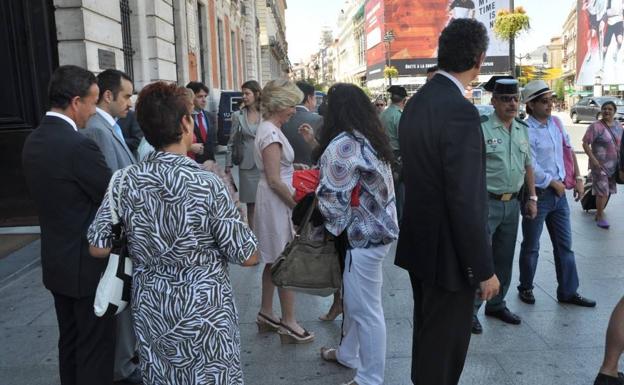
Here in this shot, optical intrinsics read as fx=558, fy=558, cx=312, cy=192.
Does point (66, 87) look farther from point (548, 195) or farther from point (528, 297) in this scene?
point (528, 297)

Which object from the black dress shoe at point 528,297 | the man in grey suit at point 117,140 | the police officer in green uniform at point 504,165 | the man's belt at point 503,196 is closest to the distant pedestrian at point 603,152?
the black dress shoe at point 528,297

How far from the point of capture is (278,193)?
413 cm

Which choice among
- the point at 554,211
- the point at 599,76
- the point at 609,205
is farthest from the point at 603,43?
the point at 554,211

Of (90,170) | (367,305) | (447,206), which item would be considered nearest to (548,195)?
(367,305)

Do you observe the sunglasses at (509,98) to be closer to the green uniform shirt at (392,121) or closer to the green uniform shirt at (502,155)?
the green uniform shirt at (502,155)

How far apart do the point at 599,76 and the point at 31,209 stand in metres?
66.2

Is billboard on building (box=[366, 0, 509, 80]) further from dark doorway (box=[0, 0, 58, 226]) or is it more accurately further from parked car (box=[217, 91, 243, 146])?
dark doorway (box=[0, 0, 58, 226])

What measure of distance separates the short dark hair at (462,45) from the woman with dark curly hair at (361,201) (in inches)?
24.8

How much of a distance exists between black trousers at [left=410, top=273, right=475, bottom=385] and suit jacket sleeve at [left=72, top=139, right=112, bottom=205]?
1.80 metres

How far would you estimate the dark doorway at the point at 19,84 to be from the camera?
755cm

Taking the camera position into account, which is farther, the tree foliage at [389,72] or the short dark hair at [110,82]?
the tree foliage at [389,72]

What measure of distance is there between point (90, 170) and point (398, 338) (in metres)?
2.69

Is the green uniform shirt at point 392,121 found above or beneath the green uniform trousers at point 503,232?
above

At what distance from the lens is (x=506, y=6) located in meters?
88.0
